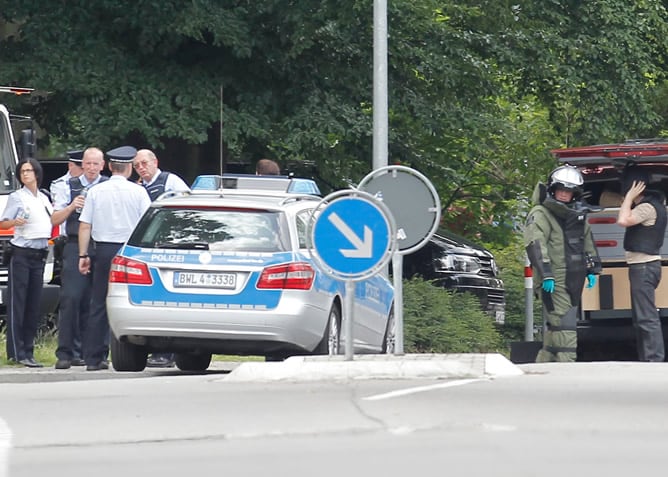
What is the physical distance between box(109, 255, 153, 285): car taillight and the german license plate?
25 centimetres

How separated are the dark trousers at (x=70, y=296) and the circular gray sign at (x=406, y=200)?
2584 mm

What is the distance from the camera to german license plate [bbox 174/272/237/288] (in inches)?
568

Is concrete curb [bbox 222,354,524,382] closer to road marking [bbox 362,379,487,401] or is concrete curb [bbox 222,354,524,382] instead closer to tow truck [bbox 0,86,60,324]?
road marking [bbox 362,379,487,401]

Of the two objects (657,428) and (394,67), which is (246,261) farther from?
(394,67)

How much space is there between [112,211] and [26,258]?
118 cm

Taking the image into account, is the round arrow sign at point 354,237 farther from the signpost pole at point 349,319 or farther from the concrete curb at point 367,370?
the concrete curb at point 367,370

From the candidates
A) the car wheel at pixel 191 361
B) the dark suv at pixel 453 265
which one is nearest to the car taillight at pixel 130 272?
the car wheel at pixel 191 361

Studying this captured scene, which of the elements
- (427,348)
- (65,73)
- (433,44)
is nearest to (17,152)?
(65,73)

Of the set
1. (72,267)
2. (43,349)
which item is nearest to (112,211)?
(72,267)

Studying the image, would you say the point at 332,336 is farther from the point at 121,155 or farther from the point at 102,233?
the point at 121,155

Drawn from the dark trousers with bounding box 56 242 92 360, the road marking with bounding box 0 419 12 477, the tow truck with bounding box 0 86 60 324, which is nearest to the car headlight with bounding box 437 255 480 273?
the tow truck with bounding box 0 86 60 324

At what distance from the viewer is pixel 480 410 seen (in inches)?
393

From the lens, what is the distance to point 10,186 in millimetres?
19016

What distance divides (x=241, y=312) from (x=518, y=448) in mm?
6183
